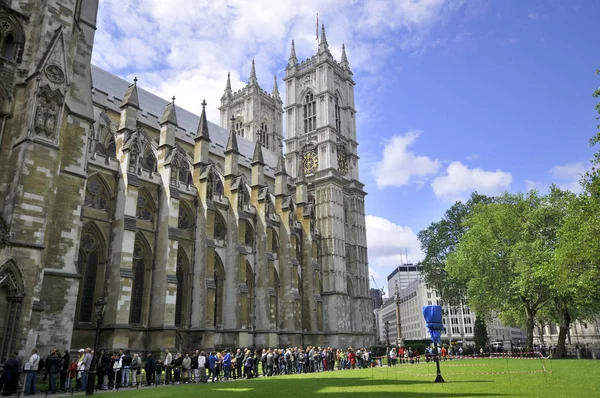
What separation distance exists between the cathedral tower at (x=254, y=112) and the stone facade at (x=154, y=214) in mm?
232

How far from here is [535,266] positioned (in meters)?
26.8

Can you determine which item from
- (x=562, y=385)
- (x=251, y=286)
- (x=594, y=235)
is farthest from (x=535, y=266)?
(x=251, y=286)

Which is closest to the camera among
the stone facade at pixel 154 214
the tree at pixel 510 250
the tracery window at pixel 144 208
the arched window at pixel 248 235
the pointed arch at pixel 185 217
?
the stone facade at pixel 154 214

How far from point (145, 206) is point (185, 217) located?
3.27m

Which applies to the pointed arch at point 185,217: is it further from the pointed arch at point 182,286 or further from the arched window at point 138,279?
the arched window at point 138,279

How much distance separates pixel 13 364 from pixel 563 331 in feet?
111

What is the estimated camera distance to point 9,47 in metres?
14.6

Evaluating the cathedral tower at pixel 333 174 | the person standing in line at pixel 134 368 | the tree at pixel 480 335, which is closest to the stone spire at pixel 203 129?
the cathedral tower at pixel 333 174

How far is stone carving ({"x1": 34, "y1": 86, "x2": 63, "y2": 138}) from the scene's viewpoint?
543 inches

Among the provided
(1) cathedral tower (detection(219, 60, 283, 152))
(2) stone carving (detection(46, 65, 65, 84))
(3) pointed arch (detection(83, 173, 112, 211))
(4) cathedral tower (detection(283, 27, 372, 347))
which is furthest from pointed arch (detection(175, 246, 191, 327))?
(1) cathedral tower (detection(219, 60, 283, 152))

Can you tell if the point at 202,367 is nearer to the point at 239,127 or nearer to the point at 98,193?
the point at 98,193

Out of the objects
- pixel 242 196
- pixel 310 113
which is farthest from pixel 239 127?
pixel 242 196

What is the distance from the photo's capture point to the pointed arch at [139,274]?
81.7ft

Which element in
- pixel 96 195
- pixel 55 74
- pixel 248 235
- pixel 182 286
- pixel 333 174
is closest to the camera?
pixel 55 74
